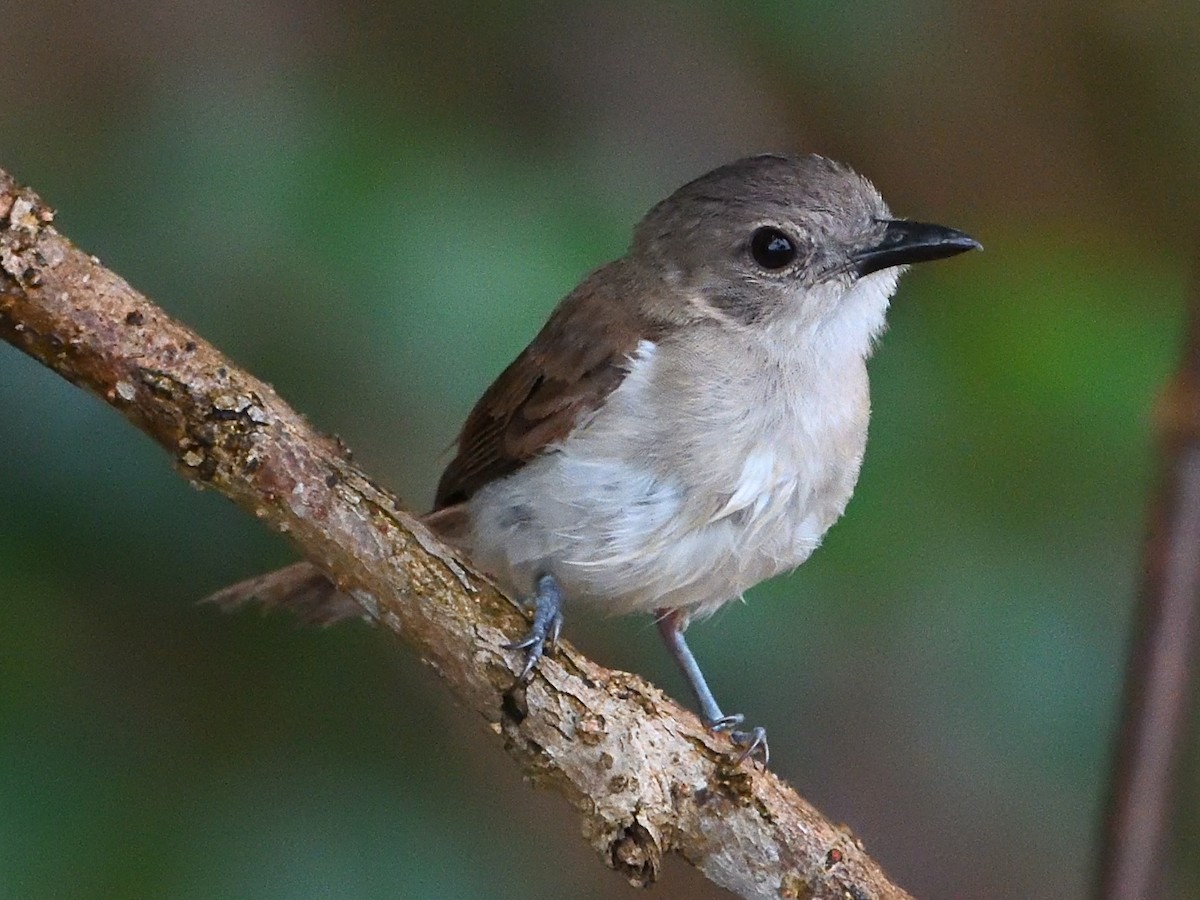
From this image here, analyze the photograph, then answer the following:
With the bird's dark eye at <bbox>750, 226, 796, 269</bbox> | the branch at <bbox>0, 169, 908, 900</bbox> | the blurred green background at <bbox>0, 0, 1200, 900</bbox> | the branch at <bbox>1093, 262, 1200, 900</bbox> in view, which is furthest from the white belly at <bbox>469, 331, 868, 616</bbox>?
the branch at <bbox>1093, 262, 1200, 900</bbox>

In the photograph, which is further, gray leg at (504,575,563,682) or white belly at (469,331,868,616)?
white belly at (469,331,868,616)

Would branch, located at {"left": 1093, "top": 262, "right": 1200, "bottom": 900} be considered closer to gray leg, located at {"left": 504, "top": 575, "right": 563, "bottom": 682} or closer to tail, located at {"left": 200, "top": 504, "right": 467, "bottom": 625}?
gray leg, located at {"left": 504, "top": 575, "right": 563, "bottom": 682}

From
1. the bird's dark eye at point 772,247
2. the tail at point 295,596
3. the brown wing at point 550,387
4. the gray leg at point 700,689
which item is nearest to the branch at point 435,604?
the gray leg at point 700,689

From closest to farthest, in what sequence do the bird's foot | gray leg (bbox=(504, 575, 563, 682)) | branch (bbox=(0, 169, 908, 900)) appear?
branch (bbox=(0, 169, 908, 900)), gray leg (bbox=(504, 575, 563, 682)), the bird's foot

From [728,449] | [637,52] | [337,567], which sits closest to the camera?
[337,567]

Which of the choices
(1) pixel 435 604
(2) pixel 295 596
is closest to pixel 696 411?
(1) pixel 435 604

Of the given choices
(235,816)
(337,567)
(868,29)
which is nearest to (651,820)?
(337,567)

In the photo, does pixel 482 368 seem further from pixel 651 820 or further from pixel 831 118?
pixel 831 118
